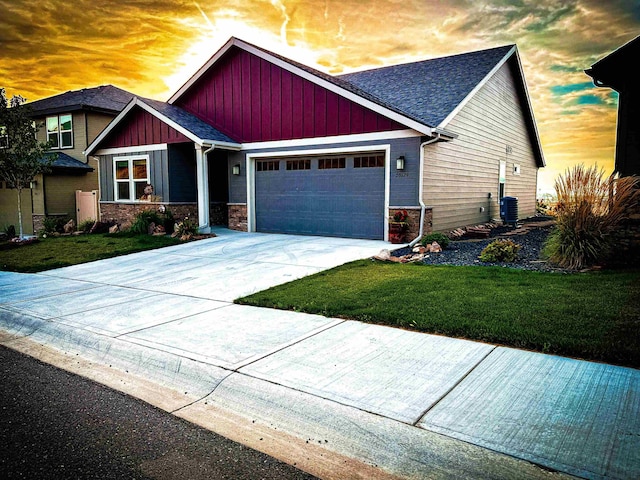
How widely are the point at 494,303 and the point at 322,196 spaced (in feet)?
27.9

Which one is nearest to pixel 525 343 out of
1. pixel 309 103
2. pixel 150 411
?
pixel 150 411

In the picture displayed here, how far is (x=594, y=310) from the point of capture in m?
5.25

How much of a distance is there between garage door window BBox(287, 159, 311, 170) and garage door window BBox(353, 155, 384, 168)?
165cm

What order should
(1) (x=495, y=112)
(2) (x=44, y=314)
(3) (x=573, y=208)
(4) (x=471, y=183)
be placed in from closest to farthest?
(2) (x=44, y=314) < (3) (x=573, y=208) < (4) (x=471, y=183) < (1) (x=495, y=112)

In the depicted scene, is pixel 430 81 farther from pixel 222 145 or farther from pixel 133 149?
pixel 133 149

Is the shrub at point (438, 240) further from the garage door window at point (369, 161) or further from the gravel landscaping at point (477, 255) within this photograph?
the garage door window at point (369, 161)

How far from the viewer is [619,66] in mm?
8719

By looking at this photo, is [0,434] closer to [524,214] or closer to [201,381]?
[201,381]

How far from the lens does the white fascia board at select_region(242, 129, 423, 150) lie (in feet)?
39.4

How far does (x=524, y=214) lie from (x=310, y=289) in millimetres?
16999

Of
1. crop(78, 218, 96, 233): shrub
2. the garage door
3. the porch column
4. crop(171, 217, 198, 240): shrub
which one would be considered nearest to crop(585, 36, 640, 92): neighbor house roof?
the garage door

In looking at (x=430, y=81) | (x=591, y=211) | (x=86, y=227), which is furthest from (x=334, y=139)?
(x=86, y=227)

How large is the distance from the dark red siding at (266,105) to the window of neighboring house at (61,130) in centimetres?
890

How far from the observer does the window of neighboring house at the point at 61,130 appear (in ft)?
72.9
